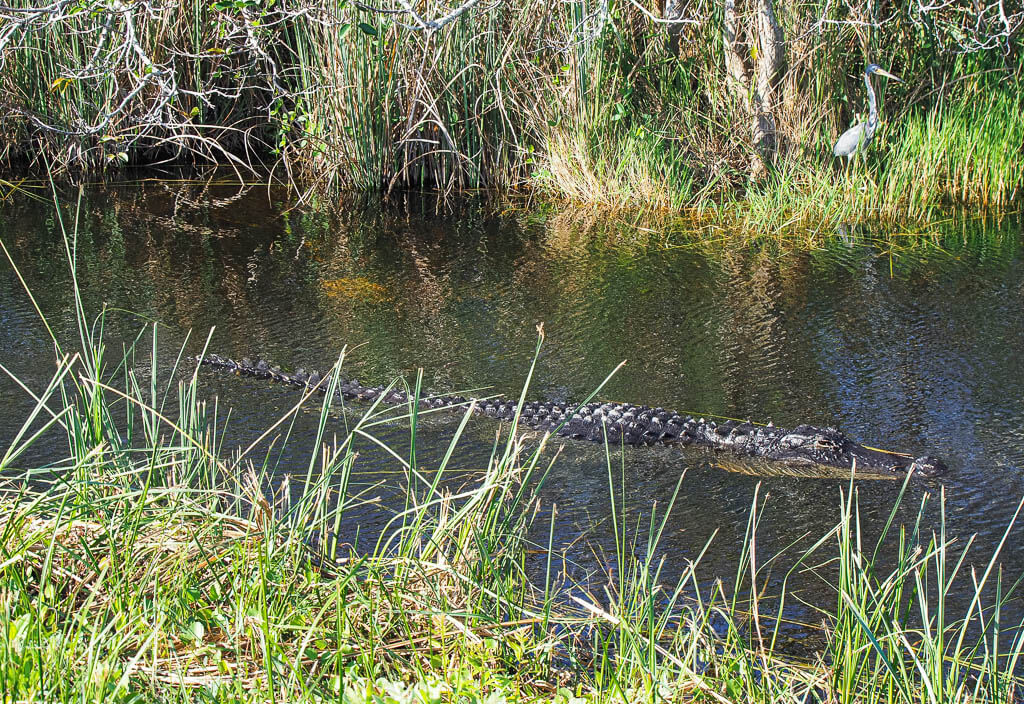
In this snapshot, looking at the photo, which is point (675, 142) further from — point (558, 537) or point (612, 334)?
point (558, 537)

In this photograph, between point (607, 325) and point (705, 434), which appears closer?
point (705, 434)

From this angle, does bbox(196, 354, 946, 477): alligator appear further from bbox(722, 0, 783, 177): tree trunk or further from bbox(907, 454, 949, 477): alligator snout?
bbox(722, 0, 783, 177): tree trunk

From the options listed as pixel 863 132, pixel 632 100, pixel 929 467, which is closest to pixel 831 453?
pixel 929 467

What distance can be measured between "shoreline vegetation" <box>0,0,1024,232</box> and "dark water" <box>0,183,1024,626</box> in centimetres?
49

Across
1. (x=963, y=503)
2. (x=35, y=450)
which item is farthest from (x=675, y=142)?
(x=35, y=450)

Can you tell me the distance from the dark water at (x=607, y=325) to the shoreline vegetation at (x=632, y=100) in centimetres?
49

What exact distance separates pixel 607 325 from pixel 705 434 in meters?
1.47

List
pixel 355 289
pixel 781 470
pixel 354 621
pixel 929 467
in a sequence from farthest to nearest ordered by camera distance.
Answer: pixel 355 289 → pixel 781 470 → pixel 929 467 → pixel 354 621

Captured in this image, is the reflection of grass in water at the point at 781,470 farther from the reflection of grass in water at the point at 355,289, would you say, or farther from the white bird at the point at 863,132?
the white bird at the point at 863,132

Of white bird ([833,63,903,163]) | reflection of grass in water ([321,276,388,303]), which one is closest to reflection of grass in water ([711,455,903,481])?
reflection of grass in water ([321,276,388,303])

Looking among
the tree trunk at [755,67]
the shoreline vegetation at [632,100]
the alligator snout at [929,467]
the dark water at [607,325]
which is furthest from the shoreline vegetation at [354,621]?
the tree trunk at [755,67]

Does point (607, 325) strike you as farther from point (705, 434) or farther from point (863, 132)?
point (863, 132)

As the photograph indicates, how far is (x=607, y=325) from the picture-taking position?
512cm

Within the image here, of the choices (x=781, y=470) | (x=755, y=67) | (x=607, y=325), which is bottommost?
(x=781, y=470)
